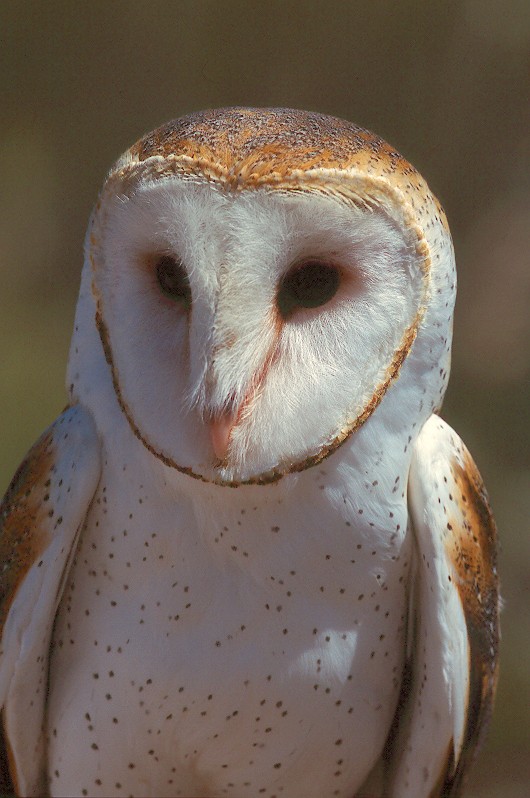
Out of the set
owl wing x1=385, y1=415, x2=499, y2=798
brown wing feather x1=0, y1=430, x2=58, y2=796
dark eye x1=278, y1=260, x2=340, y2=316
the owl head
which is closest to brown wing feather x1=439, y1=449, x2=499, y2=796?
owl wing x1=385, y1=415, x2=499, y2=798

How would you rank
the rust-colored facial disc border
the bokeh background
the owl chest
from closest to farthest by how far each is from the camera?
the rust-colored facial disc border < the owl chest < the bokeh background

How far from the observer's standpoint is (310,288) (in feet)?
2.62

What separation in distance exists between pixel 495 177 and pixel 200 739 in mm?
1080

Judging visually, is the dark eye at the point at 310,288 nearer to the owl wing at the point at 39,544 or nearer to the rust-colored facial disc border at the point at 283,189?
the rust-colored facial disc border at the point at 283,189

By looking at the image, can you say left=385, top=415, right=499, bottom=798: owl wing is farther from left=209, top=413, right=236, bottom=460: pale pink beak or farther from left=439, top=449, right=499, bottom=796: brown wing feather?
left=209, top=413, right=236, bottom=460: pale pink beak

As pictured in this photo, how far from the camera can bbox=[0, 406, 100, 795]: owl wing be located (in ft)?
3.12

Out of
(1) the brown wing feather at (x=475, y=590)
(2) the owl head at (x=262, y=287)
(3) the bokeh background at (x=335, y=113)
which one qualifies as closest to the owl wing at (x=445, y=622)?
(1) the brown wing feather at (x=475, y=590)

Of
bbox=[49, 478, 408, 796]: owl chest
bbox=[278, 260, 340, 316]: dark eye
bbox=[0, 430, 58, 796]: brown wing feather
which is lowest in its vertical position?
bbox=[49, 478, 408, 796]: owl chest

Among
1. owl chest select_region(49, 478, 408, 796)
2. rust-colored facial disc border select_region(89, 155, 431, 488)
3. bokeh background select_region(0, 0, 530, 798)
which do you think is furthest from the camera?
bokeh background select_region(0, 0, 530, 798)

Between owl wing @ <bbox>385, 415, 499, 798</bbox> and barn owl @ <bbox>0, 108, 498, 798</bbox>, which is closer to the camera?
barn owl @ <bbox>0, 108, 498, 798</bbox>

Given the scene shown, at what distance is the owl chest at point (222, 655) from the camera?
36.6 inches

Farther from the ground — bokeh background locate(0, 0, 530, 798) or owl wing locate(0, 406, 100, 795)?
bokeh background locate(0, 0, 530, 798)

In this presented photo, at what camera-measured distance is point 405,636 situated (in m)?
1.02

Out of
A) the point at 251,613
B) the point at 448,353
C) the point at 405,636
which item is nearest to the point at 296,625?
the point at 251,613
